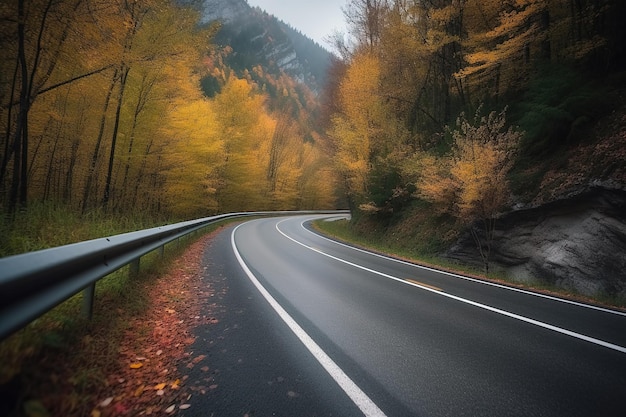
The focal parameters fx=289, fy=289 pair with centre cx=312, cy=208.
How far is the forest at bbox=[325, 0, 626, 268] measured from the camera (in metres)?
10.5

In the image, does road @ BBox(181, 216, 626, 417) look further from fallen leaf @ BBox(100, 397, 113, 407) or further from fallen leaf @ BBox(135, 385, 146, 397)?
fallen leaf @ BBox(100, 397, 113, 407)

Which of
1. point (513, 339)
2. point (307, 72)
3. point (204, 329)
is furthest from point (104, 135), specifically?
point (307, 72)

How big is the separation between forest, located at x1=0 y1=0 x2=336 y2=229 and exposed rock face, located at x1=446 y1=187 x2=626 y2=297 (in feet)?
44.3

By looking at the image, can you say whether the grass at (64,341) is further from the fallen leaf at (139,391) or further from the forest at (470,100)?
the forest at (470,100)

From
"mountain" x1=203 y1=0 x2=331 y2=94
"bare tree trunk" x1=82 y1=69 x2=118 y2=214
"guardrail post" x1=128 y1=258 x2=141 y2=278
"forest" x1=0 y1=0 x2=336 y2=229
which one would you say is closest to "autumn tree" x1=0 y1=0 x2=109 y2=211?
"forest" x1=0 y1=0 x2=336 y2=229

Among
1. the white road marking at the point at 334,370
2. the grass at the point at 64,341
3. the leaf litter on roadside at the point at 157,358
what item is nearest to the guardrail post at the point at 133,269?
the grass at the point at 64,341

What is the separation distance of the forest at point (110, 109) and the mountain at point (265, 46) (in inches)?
2168

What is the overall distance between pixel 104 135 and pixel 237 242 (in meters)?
7.47

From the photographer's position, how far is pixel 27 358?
7.24ft

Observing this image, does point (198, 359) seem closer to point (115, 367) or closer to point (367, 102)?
point (115, 367)

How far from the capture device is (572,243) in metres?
9.54

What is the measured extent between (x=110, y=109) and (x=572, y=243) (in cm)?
1751

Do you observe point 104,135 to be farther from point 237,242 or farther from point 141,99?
point 237,242

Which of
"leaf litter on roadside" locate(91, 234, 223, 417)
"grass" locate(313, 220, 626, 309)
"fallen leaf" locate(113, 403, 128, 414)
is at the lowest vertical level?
"grass" locate(313, 220, 626, 309)
